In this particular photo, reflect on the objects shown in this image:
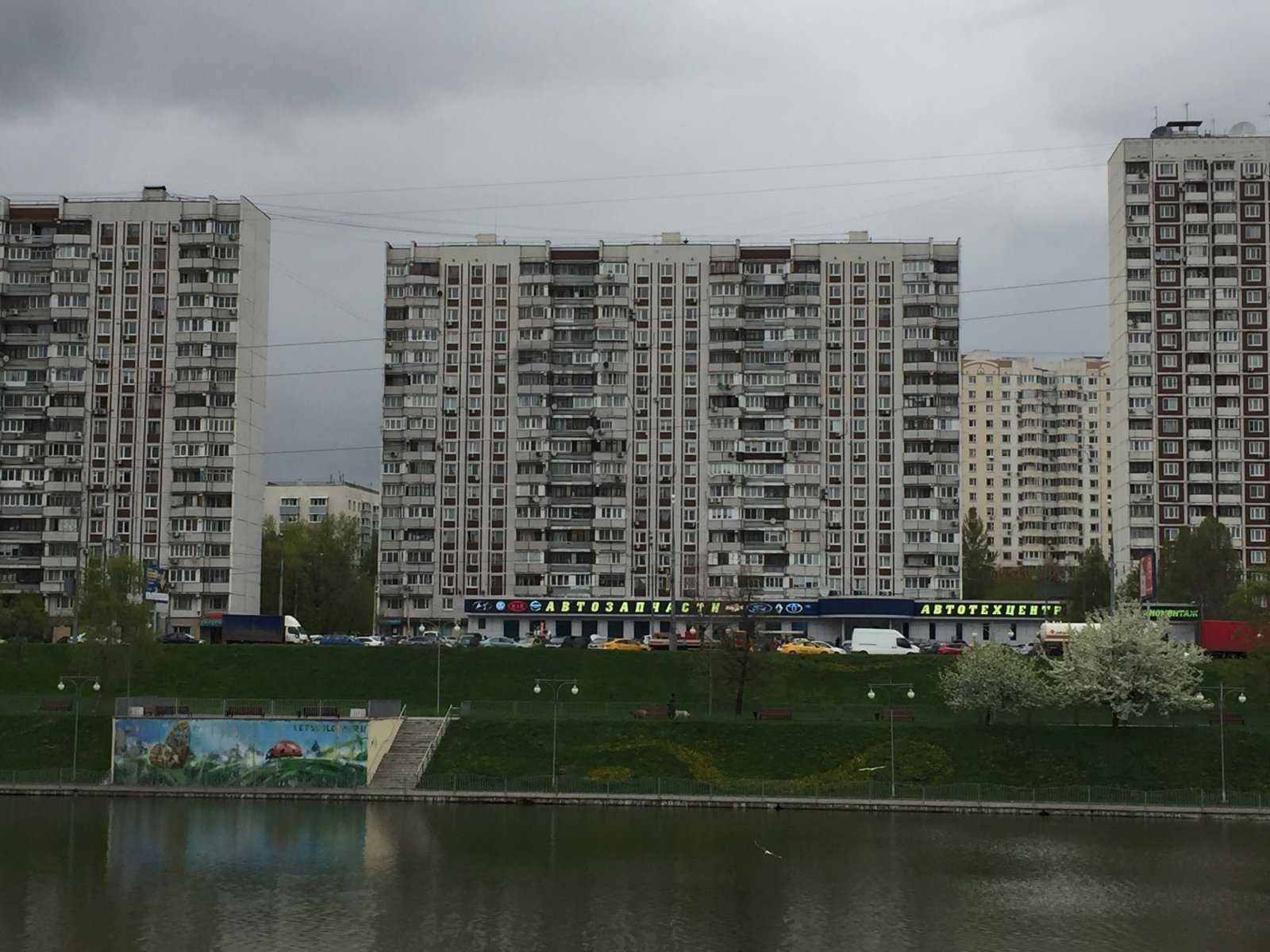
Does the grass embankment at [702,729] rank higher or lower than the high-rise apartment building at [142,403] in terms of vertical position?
lower

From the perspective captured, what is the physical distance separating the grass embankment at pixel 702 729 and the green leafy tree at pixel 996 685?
131 cm

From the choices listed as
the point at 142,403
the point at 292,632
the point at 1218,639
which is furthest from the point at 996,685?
the point at 142,403

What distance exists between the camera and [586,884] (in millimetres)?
50188

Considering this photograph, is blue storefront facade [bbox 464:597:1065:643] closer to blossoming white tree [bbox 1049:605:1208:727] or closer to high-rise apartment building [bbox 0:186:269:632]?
high-rise apartment building [bbox 0:186:269:632]

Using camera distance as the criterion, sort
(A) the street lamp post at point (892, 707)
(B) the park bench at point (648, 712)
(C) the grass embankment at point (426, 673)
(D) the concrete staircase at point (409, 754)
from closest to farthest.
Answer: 1. (A) the street lamp post at point (892, 707)
2. (D) the concrete staircase at point (409, 754)
3. (B) the park bench at point (648, 712)
4. (C) the grass embankment at point (426, 673)

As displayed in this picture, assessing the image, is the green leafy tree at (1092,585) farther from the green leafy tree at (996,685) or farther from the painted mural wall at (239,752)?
the painted mural wall at (239,752)

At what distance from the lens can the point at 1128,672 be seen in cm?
8094

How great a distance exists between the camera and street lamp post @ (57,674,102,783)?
76988mm

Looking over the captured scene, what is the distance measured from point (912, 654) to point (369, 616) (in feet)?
271

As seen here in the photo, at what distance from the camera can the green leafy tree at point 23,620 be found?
333 ft

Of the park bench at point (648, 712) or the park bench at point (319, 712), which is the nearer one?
the park bench at point (319, 712)

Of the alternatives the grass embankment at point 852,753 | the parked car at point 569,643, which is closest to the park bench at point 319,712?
the grass embankment at point 852,753

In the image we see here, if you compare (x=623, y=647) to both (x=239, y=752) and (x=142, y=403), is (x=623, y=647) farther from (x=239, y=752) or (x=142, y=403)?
(x=142, y=403)

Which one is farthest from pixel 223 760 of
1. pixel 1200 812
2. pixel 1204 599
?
pixel 1204 599
